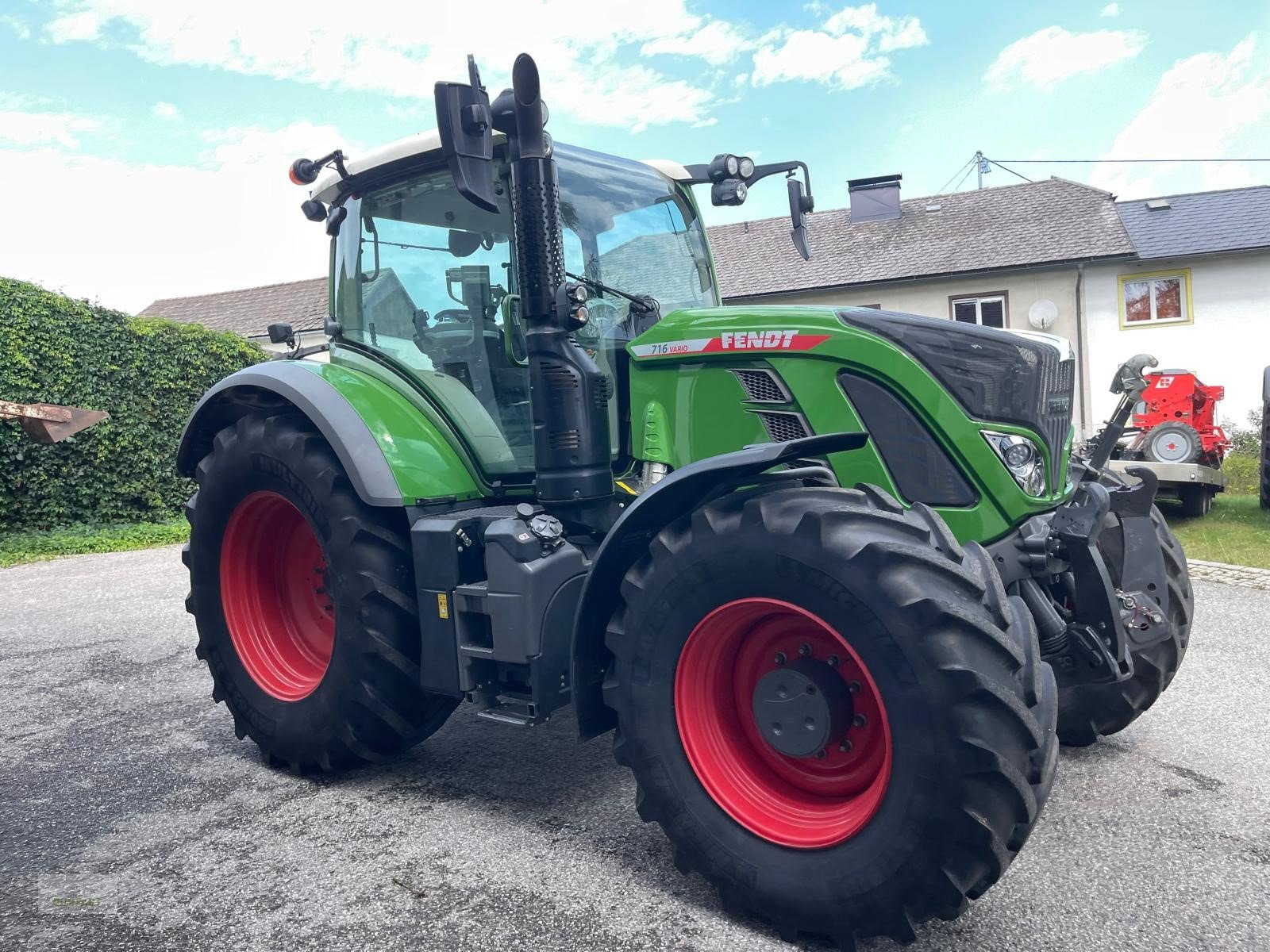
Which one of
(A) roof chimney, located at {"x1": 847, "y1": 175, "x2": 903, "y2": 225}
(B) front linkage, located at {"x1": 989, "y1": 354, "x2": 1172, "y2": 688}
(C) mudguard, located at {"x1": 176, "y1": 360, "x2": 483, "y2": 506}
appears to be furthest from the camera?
(A) roof chimney, located at {"x1": 847, "y1": 175, "x2": 903, "y2": 225}

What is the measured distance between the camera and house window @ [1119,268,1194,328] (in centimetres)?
1884

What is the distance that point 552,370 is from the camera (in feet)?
10.7

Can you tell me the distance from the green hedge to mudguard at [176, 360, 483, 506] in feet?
26.8

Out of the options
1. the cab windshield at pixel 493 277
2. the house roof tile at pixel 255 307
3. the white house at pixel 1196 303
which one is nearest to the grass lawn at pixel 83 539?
the cab windshield at pixel 493 277

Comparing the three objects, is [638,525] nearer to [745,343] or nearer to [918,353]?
[745,343]

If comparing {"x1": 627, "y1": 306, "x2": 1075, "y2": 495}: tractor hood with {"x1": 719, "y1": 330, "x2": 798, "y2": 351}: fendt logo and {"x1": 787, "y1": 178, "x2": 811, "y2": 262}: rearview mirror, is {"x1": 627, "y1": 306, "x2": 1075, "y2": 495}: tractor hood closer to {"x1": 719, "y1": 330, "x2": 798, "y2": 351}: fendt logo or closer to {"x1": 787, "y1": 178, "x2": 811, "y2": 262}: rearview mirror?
{"x1": 719, "y1": 330, "x2": 798, "y2": 351}: fendt logo

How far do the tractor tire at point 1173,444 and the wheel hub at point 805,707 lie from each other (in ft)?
31.2

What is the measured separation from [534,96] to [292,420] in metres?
1.61

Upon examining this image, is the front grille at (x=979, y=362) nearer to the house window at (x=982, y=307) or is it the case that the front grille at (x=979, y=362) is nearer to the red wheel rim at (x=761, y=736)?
the red wheel rim at (x=761, y=736)

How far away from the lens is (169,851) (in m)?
3.10

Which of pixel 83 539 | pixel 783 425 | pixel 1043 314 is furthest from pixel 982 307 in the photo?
pixel 783 425

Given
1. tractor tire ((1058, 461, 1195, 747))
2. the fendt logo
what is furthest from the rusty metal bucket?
tractor tire ((1058, 461, 1195, 747))

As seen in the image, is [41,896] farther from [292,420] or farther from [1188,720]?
[1188,720]

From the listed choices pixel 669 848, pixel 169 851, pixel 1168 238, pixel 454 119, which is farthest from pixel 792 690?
pixel 1168 238
